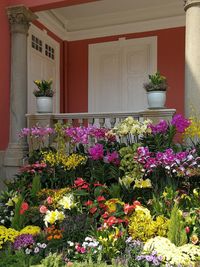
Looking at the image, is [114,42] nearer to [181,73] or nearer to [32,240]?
[181,73]

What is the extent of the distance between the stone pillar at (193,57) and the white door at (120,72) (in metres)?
2.94

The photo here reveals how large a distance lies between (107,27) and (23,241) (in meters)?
7.12

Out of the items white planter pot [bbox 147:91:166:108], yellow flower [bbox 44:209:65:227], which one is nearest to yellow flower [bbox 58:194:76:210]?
yellow flower [bbox 44:209:65:227]

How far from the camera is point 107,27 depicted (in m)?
8.91

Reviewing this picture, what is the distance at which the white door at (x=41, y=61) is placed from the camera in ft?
→ 25.5

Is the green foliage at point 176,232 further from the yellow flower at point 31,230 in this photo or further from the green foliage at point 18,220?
the green foliage at point 18,220

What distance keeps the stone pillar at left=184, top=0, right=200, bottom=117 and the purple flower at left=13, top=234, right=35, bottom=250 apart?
11.8 ft

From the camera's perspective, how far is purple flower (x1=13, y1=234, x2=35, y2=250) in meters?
3.02

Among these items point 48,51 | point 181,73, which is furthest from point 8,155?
point 181,73

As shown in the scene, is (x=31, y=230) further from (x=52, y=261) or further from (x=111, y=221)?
(x=111, y=221)

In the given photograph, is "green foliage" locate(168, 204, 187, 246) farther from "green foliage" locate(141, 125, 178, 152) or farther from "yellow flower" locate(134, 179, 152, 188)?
"green foliage" locate(141, 125, 178, 152)

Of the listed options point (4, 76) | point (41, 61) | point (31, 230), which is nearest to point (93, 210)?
point (31, 230)

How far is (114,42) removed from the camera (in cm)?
892

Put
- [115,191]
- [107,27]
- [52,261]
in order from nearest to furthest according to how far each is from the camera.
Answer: [52,261], [115,191], [107,27]
